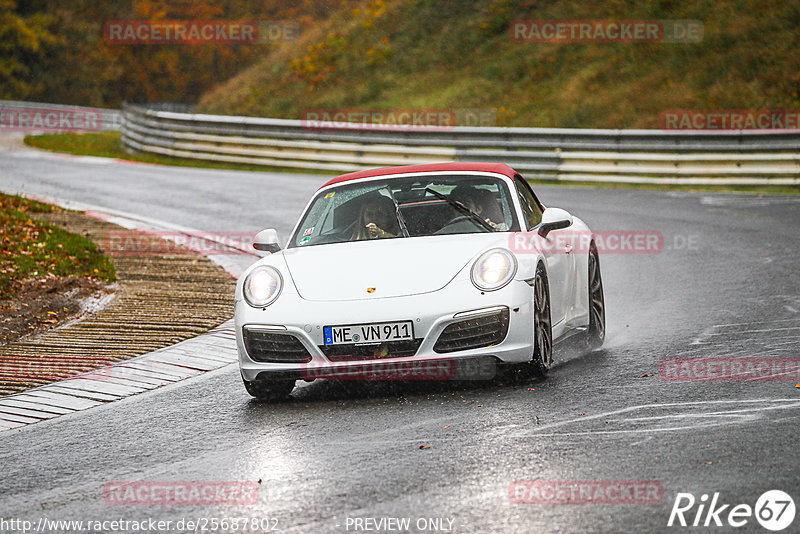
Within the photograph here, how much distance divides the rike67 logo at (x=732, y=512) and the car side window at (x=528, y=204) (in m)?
3.48

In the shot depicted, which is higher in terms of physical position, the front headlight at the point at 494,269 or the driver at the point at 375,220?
the driver at the point at 375,220

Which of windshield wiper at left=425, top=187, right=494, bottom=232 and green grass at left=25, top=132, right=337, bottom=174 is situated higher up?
windshield wiper at left=425, top=187, right=494, bottom=232

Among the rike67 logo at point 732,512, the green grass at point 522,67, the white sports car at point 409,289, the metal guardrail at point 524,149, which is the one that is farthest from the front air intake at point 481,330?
the green grass at point 522,67

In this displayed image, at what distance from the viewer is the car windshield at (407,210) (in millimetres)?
7695

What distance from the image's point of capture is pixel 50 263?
11.9m

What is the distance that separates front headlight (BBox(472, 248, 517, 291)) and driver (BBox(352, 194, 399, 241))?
933mm

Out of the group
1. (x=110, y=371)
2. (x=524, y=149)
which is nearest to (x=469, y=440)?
(x=110, y=371)

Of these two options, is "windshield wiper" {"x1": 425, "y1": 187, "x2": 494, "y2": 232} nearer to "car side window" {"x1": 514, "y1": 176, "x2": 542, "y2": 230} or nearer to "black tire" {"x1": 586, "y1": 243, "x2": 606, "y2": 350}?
"car side window" {"x1": 514, "y1": 176, "x2": 542, "y2": 230}

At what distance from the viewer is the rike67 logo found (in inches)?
166

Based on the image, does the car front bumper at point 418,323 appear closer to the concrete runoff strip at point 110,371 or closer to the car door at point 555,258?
the car door at point 555,258

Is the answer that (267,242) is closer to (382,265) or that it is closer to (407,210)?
(407,210)

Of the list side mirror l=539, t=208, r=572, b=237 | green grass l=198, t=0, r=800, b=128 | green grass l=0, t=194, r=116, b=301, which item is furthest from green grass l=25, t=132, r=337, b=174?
side mirror l=539, t=208, r=572, b=237

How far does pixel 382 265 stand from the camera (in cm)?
697

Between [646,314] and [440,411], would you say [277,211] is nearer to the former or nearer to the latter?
[646,314]
